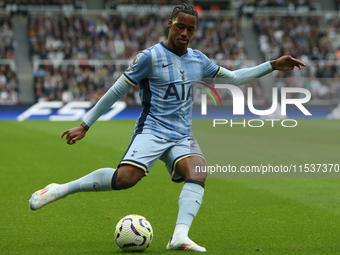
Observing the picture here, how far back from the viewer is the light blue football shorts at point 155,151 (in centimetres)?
407

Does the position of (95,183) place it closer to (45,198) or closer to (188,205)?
(45,198)

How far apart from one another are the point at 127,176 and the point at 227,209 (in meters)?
2.16

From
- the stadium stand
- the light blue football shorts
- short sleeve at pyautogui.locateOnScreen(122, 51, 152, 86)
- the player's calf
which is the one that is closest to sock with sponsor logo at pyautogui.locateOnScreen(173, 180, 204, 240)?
the light blue football shorts

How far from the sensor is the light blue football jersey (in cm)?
416

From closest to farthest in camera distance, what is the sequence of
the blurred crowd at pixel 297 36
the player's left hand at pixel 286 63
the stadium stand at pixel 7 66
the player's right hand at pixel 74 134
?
the player's right hand at pixel 74 134
the player's left hand at pixel 286 63
the stadium stand at pixel 7 66
the blurred crowd at pixel 297 36

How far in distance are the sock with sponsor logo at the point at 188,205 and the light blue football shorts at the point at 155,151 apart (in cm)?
20

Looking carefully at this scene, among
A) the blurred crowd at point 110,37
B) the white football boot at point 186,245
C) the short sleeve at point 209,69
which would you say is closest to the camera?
the white football boot at point 186,245

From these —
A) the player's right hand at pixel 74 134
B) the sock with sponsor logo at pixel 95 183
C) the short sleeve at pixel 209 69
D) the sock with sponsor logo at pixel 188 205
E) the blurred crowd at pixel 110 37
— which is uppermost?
the short sleeve at pixel 209 69

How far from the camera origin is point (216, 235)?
457cm

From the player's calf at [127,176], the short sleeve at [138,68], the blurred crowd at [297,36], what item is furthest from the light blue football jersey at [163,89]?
the blurred crowd at [297,36]

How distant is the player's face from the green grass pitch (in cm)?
86

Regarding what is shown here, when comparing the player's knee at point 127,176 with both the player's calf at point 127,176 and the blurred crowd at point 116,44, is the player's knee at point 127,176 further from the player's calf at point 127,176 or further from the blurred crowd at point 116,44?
the blurred crowd at point 116,44

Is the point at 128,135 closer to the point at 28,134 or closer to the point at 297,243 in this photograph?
the point at 28,134

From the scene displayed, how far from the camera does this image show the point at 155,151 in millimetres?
4133
